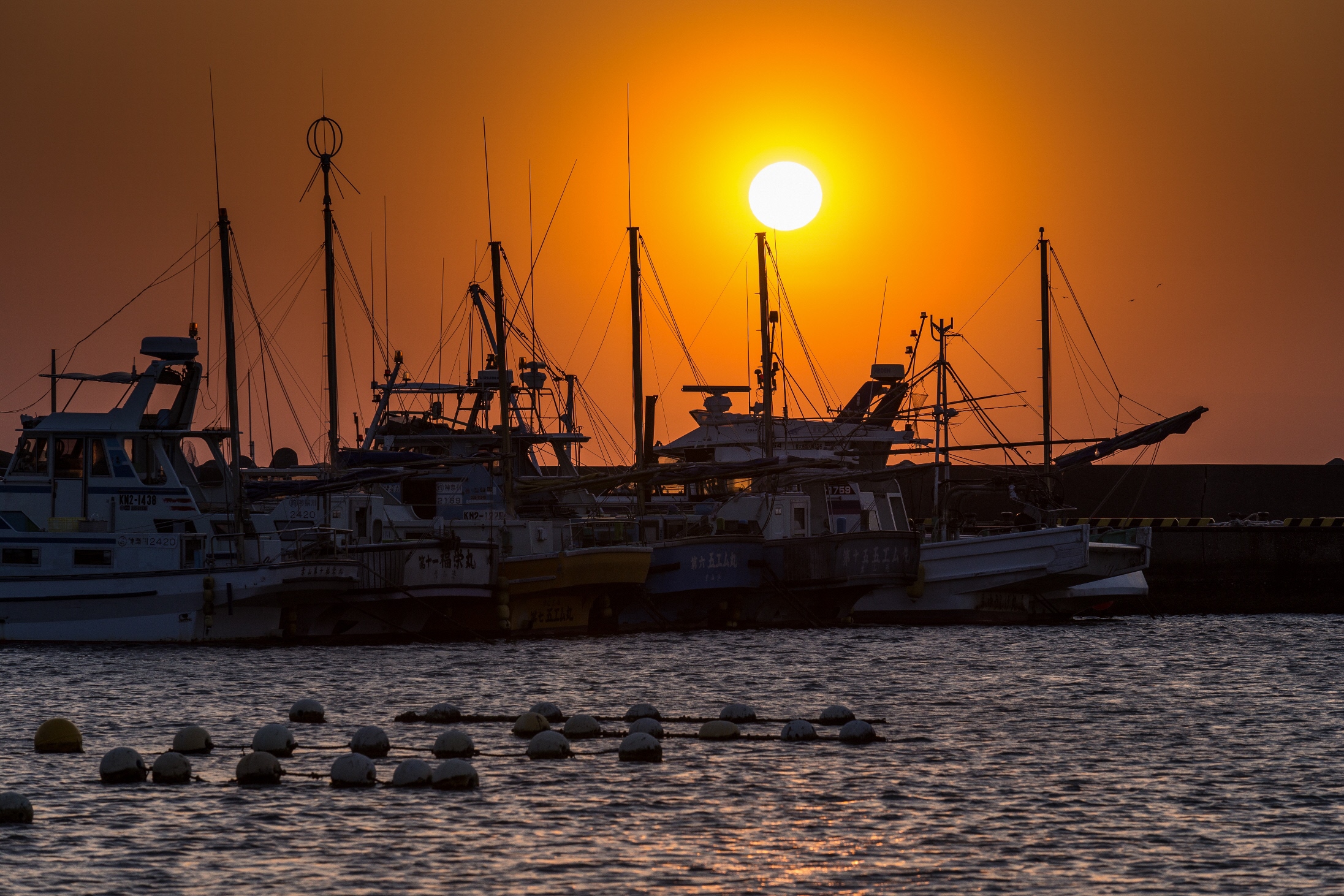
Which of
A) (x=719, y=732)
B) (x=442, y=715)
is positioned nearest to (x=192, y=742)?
(x=442, y=715)

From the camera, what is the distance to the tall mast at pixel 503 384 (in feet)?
161

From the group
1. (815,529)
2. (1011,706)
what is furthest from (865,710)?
(815,529)

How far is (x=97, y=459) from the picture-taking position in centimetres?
4234

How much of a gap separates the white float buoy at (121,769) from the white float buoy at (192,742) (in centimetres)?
209

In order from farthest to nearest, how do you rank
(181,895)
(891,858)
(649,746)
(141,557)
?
(141,557) < (649,746) < (891,858) < (181,895)

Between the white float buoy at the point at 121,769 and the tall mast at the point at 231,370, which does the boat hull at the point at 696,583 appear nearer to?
the tall mast at the point at 231,370

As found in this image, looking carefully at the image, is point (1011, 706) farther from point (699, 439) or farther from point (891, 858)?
point (699, 439)

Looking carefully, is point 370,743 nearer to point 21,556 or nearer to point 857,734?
point 857,734

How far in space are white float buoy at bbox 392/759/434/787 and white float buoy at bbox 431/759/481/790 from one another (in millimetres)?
82

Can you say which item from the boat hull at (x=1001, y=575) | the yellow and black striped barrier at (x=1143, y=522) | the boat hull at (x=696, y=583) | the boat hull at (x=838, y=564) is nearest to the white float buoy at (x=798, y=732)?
the boat hull at (x=696, y=583)

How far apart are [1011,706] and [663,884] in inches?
636

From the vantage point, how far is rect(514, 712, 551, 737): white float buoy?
26.1 meters

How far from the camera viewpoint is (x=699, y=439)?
205 ft

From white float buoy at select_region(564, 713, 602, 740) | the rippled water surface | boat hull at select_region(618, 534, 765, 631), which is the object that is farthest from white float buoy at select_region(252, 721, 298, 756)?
boat hull at select_region(618, 534, 765, 631)
